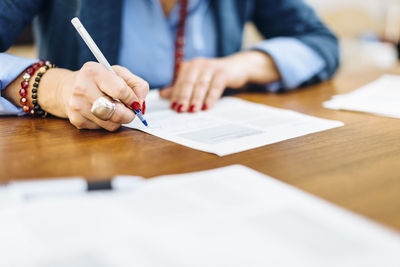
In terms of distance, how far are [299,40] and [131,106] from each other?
616 mm

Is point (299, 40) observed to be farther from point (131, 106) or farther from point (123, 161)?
point (123, 161)

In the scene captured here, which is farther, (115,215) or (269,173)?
(269,173)

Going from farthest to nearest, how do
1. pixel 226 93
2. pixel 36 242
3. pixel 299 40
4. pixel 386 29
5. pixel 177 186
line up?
pixel 386 29 → pixel 299 40 → pixel 226 93 → pixel 177 186 → pixel 36 242

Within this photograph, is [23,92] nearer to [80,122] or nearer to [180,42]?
[80,122]

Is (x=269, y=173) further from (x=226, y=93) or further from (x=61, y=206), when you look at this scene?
(x=226, y=93)

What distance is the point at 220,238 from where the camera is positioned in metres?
0.31

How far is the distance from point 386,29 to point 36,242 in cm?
400

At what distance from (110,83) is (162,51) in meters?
0.46

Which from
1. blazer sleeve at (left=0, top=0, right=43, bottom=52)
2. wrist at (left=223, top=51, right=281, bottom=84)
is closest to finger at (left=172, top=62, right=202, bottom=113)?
wrist at (left=223, top=51, right=281, bottom=84)

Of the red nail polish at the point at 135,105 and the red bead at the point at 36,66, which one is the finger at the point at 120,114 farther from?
the red bead at the point at 36,66

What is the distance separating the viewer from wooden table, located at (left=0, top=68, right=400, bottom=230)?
0.40 m

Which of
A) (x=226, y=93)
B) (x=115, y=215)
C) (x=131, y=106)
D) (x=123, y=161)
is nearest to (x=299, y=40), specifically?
(x=226, y=93)

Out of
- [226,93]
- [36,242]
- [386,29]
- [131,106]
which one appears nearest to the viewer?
[36,242]

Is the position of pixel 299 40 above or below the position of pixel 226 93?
above
